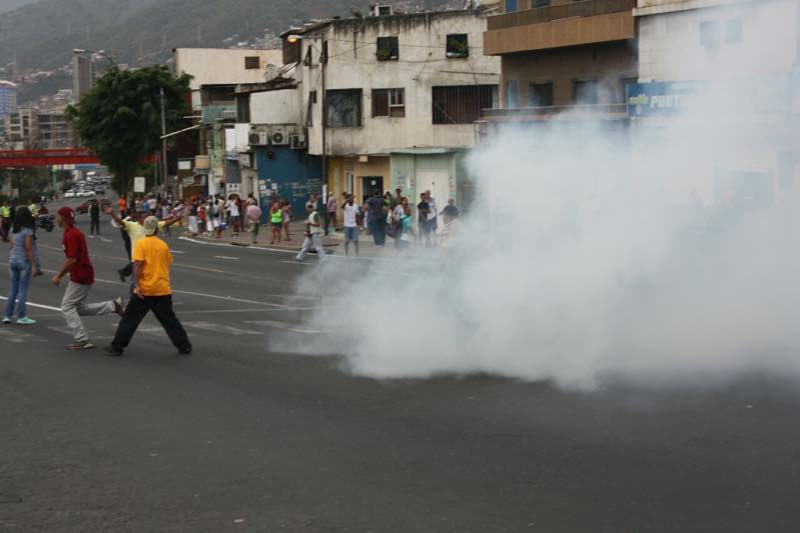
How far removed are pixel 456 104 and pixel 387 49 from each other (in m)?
3.89

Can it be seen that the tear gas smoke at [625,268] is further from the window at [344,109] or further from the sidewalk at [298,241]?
the window at [344,109]

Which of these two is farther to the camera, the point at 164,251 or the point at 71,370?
the point at 164,251

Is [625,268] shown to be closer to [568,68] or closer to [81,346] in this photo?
[81,346]

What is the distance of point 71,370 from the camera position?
11977mm

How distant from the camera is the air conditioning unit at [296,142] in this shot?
53725 mm

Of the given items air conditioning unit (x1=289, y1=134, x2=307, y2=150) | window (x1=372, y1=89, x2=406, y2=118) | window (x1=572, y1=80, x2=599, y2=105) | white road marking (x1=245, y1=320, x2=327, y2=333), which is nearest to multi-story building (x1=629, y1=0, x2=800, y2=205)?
white road marking (x1=245, y1=320, x2=327, y2=333)

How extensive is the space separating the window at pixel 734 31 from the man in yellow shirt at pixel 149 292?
21.5 feet

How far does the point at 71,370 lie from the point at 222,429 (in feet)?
11.6

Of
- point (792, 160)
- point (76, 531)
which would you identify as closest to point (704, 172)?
point (792, 160)

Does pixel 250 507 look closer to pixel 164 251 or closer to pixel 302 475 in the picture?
pixel 302 475

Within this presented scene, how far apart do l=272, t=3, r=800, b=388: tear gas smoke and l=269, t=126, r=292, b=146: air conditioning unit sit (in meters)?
42.2

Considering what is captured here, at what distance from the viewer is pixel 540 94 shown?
34.4m

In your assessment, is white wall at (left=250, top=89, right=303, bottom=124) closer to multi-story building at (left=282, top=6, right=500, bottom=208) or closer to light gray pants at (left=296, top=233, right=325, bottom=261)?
multi-story building at (left=282, top=6, right=500, bottom=208)

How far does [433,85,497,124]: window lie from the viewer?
1863 inches
